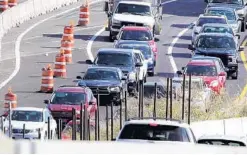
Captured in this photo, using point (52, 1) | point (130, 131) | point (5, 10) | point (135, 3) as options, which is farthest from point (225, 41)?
point (130, 131)

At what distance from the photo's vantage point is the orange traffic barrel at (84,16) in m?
54.0

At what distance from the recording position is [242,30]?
2191 inches

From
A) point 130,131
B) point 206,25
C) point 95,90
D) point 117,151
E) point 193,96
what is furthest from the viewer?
point 206,25

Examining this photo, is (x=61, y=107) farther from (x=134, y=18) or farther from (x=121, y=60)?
(x=134, y=18)

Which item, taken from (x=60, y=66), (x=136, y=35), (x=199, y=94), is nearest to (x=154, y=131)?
(x=199, y=94)

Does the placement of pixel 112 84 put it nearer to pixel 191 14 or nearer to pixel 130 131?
pixel 130 131

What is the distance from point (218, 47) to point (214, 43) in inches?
8.3

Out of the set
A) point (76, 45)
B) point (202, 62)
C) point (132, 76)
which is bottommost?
point (76, 45)

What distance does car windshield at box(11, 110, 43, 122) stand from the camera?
1106 inches

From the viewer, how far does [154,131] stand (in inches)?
640

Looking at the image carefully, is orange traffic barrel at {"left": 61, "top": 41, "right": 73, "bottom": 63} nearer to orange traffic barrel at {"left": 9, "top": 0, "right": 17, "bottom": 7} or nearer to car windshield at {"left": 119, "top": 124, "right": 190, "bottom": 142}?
orange traffic barrel at {"left": 9, "top": 0, "right": 17, "bottom": 7}

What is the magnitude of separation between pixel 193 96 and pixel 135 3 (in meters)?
21.9

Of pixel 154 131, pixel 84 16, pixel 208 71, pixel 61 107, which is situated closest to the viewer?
pixel 154 131

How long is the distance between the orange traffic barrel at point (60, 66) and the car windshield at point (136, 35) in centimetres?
506
